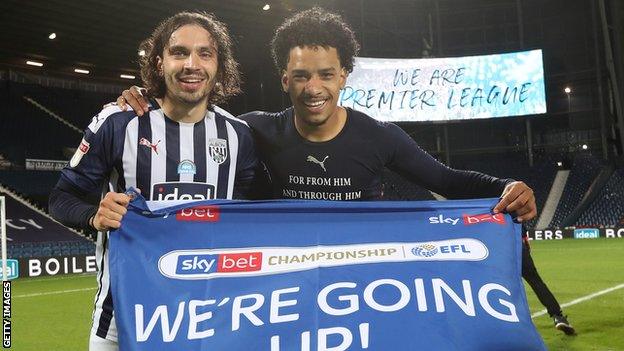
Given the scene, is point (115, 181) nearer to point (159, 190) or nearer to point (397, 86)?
point (159, 190)

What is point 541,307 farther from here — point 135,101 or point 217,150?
point 135,101

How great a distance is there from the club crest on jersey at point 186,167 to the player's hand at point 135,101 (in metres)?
0.30

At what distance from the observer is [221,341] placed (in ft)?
8.34

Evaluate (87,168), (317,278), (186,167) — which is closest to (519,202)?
(317,278)

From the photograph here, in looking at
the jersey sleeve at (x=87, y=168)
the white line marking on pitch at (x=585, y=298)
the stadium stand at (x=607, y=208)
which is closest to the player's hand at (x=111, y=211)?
the jersey sleeve at (x=87, y=168)

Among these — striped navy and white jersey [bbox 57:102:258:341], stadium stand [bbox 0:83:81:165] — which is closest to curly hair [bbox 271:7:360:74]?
striped navy and white jersey [bbox 57:102:258:341]

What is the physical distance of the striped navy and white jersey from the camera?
9.39ft

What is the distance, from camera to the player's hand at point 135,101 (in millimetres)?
3025

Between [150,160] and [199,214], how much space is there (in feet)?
1.18

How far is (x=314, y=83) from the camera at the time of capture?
3250 mm

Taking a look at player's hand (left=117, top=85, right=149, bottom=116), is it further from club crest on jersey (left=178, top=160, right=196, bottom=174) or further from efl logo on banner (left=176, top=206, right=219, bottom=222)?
efl logo on banner (left=176, top=206, right=219, bottom=222)

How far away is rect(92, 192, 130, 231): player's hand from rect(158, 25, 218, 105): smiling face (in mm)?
602

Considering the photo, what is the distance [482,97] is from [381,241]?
2778 cm

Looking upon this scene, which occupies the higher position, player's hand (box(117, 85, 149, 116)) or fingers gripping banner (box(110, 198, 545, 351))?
player's hand (box(117, 85, 149, 116))
